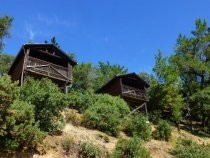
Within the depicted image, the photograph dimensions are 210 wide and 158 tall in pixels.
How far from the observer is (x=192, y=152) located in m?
27.2

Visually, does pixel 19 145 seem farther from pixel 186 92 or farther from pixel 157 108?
pixel 186 92

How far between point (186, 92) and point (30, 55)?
20201 mm

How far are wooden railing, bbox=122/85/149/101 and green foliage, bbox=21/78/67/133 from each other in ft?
50.2

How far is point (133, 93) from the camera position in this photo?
39344 millimetres

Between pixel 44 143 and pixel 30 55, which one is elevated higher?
pixel 30 55

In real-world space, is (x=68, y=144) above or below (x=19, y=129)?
below

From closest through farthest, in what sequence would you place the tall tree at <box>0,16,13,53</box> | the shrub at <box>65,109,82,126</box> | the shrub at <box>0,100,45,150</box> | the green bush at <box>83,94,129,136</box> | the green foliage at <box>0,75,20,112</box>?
the green foliage at <box>0,75,20,112</box> < the shrub at <box>0,100,45,150</box> < the shrub at <box>65,109,82,126</box> < the green bush at <box>83,94,129,136</box> < the tall tree at <box>0,16,13,53</box>

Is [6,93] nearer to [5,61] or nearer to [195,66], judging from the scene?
[195,66]

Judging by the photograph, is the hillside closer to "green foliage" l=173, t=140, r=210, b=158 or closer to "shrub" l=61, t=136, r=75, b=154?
"shrub" l=61, t=136, r=75, b=154

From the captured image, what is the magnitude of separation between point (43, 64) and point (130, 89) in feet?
33.7

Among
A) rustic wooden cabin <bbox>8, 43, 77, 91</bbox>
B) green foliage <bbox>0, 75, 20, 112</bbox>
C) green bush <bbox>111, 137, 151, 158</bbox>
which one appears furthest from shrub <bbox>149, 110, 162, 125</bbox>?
green foliage <bbox>0, 75, 20, 112</bbox>

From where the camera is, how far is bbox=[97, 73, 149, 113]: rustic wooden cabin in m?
39.0

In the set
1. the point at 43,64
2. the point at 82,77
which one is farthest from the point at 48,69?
the point at 82,77

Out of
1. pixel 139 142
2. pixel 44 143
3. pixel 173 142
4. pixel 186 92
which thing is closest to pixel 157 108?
pixel 186 92
